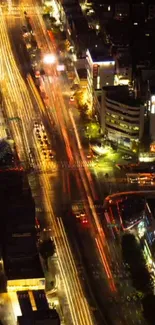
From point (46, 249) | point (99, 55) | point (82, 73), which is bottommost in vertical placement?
point (46, 249)

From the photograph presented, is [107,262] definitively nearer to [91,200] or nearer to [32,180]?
[91,200]

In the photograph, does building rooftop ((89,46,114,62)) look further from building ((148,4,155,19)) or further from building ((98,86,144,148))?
building ((148,4,155,19))

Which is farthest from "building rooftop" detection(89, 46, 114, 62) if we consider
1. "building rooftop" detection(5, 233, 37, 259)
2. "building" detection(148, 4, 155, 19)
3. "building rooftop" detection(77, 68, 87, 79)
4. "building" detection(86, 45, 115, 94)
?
"building rooftop" detection(5, 233, 37, 259)

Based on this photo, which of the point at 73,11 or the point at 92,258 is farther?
the point at 73,11

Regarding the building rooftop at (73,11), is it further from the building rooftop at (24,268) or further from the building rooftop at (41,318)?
the building rooftop at (41,318)

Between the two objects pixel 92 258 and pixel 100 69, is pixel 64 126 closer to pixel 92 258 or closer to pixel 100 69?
pixel 100 69

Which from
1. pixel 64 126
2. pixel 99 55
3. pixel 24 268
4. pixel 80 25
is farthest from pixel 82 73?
pixel 24 268

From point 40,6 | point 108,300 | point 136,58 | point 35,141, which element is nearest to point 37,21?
point 40,6

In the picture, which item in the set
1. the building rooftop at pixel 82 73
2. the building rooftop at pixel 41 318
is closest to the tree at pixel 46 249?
the building rooftop at pixel 41 318
